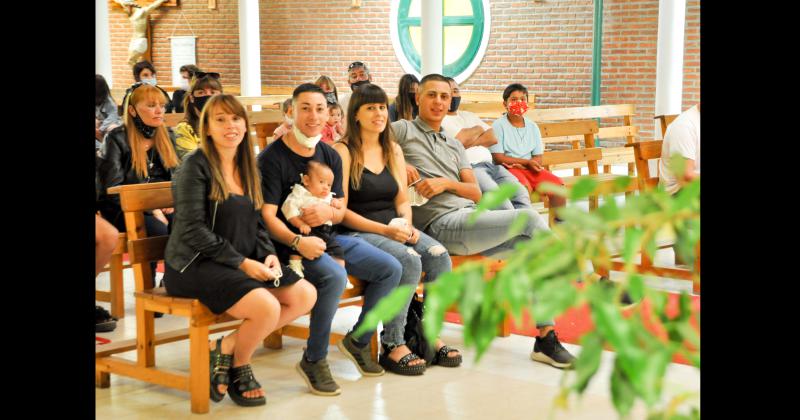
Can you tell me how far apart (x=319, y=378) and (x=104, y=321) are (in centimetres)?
146

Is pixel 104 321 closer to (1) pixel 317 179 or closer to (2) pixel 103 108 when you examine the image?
(1) pixel 317 179

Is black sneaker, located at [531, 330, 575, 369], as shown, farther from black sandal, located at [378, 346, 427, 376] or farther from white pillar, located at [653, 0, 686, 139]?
white pillar, located at [653, 0, 686, 139]

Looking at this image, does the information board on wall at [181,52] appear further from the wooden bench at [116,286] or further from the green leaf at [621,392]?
the green leaf at [621,392]

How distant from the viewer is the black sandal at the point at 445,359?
455 cm

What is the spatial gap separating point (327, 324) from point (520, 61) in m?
9.91

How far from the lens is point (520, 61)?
1361 centimetres

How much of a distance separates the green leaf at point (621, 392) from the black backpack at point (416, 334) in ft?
11.8

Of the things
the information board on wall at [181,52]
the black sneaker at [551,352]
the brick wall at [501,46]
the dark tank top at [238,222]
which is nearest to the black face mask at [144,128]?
the dark tank top at [238,222]

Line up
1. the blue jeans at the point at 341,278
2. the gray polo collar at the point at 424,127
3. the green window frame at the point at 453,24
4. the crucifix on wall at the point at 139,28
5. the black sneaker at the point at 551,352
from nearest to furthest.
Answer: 1. the blue jeans at the point at 341,278
2. the black sneaker at the point at 551,352
3. the gray polo collar at the point at 424,127
4. the green window frame at the point at 453,24
5. the crucifix on wall at the point at 139,28

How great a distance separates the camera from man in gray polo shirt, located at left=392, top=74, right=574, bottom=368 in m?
4.81
